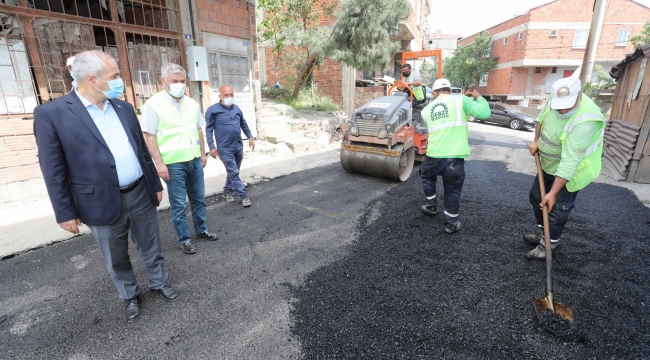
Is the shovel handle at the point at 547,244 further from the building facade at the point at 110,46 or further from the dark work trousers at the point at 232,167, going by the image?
the building facade at the point at 110,46

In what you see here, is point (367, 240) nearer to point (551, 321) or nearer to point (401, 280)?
point (401, 280)

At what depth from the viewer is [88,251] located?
3.39 meters

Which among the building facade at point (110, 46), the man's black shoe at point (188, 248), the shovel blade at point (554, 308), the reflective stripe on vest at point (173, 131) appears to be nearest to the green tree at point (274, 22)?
the building facade at point (110, 46)

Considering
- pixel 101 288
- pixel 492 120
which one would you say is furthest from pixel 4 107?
pixel 492 120

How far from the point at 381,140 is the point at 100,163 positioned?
4213mm

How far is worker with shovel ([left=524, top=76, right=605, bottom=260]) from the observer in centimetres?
260

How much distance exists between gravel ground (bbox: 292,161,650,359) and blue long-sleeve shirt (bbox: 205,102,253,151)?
7.20 feet

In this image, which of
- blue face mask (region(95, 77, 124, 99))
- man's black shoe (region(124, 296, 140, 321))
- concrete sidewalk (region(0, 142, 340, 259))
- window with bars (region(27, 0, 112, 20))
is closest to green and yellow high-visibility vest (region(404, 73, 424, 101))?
concrete sidewalk (region(0, 142, 340, 259))

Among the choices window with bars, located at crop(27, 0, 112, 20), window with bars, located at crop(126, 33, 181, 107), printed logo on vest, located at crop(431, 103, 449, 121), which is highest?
window with bars, located at crop(27, 0, 112, 20)

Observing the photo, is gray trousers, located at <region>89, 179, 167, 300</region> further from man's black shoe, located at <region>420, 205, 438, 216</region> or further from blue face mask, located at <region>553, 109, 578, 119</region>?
blue face mask, located at <region>553, 109, 578, 119</region>

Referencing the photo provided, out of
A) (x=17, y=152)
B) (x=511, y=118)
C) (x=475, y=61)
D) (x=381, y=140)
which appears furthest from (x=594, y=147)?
(x=475, y=61)

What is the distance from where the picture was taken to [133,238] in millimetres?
2490

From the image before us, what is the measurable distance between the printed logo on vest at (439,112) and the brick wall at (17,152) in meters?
5.85

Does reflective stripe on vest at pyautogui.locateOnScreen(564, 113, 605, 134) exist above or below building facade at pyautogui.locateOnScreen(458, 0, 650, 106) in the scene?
below
